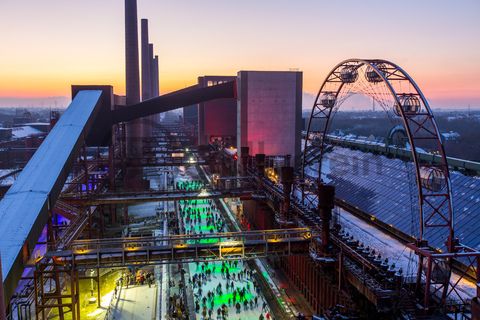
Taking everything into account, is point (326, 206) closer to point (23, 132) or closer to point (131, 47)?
point (131, 47)

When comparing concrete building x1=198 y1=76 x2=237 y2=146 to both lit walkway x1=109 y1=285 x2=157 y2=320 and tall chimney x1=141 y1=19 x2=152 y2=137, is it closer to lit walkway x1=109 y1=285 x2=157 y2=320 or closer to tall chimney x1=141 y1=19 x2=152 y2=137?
tall chimney x1=141 y1=19 x2=152 y2=137

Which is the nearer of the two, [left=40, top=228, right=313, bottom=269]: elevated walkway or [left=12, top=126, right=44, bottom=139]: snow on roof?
[left=40, top=228, right=313, bottom=269]: elevated walkway

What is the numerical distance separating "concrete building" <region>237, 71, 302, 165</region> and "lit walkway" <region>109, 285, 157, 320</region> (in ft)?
97.3

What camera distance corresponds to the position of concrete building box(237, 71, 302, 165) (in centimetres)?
5494

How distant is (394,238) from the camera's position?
27.4 m

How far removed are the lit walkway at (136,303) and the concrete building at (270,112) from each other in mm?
29671

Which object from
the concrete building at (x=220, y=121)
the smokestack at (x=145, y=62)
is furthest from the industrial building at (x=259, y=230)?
the smokestack at (x=145, y=62)

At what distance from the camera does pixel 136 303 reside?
89.4 ft

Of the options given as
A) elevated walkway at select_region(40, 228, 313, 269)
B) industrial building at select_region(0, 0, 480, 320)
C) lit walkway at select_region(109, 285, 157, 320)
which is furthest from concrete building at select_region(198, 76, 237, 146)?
elevated walkway at select_region(40, 228, 313, 269)

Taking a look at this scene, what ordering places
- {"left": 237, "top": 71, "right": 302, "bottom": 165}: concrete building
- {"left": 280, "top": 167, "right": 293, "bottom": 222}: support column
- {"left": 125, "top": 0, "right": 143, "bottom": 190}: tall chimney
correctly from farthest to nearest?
{"left": 125, "top": 0, "right": 143, "bottom": 190}: tall chimney < {"left": 237, "top": 71, "right": 302, "bottom": 165}: concrete building < {"left": 280, "top": 167, "right": 293, "bottom": 222}: support column

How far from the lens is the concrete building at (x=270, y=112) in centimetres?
5494

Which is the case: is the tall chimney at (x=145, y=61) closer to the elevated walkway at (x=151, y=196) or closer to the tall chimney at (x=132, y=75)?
the tall chimney at (x=132, y=75)

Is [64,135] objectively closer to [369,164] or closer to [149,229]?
[149,229]

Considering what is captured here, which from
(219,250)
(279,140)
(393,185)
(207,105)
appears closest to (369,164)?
(393,185)
